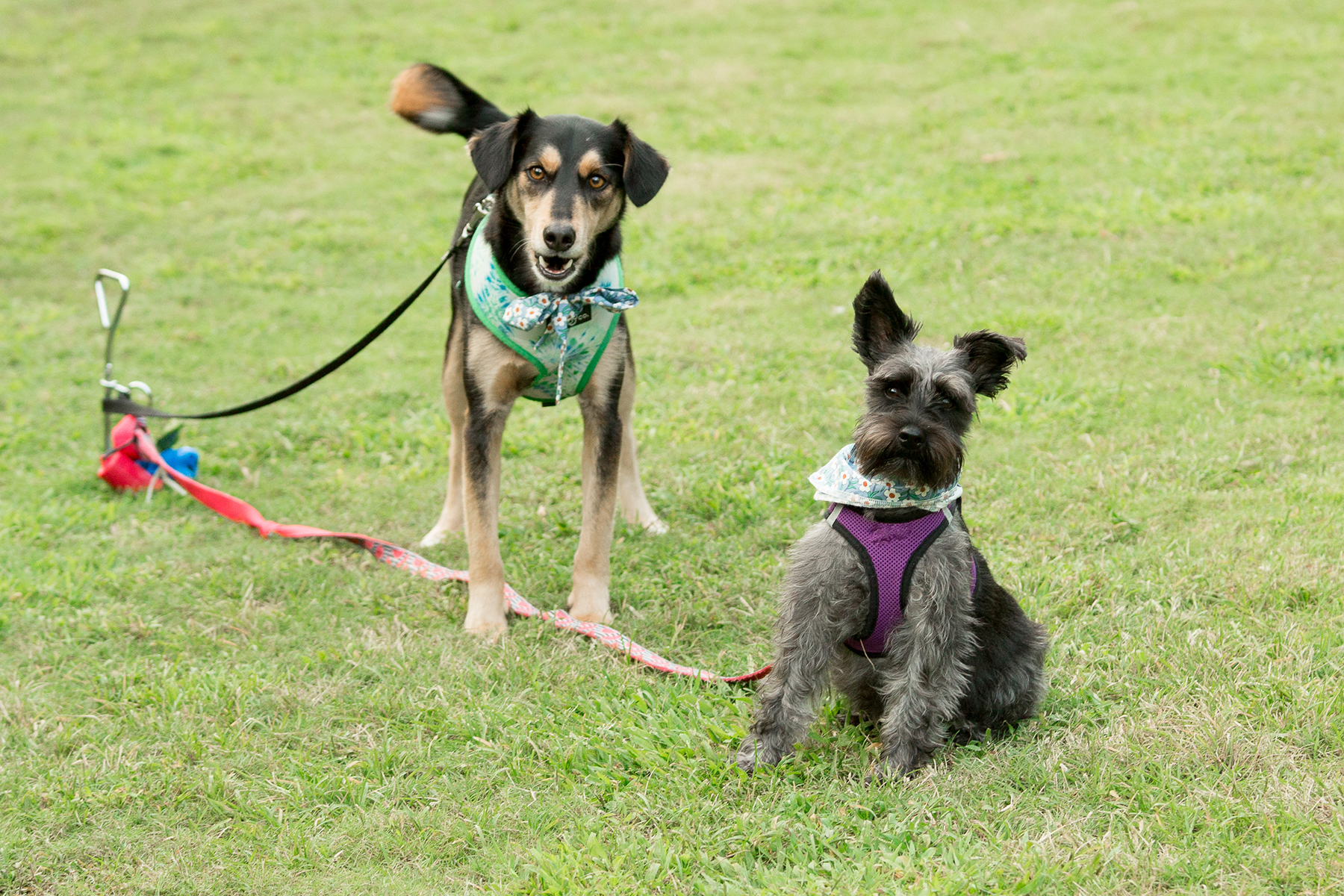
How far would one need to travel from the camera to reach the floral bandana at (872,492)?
13.1 feet

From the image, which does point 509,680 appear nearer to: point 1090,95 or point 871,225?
point 871,225

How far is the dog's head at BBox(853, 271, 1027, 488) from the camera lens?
153 inches

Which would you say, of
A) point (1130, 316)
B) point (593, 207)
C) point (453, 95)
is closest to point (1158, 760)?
point (593, 207)

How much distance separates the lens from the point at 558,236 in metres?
4.89

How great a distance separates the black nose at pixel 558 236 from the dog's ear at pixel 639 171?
0.44 m

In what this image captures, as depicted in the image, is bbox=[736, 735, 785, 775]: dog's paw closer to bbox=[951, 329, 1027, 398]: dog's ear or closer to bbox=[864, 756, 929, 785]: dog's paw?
bbox=[864, 756, 929, 785]: dog's paw

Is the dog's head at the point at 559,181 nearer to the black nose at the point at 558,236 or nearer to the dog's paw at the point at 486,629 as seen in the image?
the black nose at the point at 558,236

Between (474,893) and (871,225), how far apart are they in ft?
30.7

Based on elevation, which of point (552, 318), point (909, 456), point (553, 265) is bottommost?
point (909, 456)

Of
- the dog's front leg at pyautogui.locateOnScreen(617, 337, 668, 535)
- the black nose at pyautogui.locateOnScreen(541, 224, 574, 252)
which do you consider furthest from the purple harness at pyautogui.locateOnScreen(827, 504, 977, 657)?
the dog's front leg at pyautogui.locateOnScreen(617, 337, 668, 535)

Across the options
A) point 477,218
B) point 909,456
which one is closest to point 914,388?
point 909,456

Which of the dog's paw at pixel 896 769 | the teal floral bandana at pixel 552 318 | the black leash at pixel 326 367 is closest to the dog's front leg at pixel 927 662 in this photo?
the dog's paw at pixel 896 769

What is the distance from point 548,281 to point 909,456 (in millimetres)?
2068

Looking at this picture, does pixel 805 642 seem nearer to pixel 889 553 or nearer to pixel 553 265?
pixel 889 553
